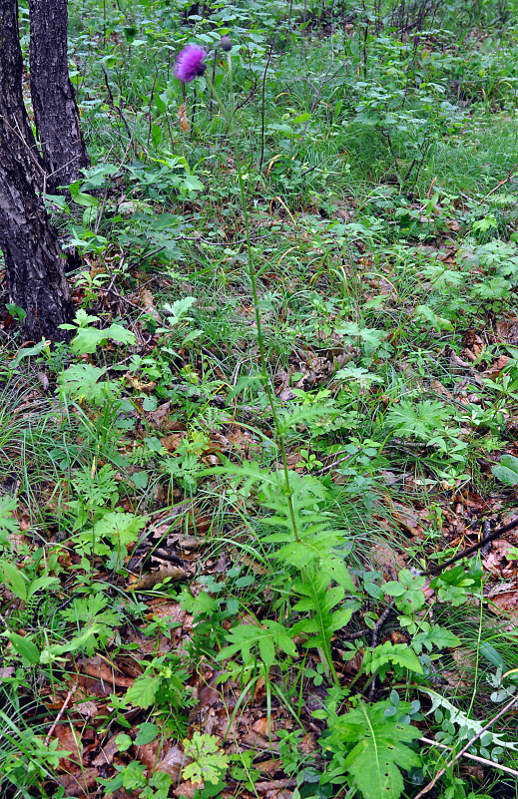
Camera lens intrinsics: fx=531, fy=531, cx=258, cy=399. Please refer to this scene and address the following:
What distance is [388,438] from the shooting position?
246 centimetres

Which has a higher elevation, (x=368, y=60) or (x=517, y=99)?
(x=368, y=60)

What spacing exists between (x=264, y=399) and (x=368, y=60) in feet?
13.3

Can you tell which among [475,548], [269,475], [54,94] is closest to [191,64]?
[269,475]

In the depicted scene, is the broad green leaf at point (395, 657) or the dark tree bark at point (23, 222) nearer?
the broad green leaf at point (395, 657)

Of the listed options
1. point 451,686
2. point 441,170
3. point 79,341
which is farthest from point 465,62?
point 451,686

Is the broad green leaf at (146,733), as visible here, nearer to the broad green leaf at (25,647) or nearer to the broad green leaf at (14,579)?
the broad green leaf at (25,647)

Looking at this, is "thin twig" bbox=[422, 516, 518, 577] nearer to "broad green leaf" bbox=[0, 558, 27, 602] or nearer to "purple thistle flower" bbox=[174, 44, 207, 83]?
"broad green leaf" bbox=[0, 558, 27, 602]

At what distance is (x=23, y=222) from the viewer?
2482 mm

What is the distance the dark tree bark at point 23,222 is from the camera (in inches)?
94.3

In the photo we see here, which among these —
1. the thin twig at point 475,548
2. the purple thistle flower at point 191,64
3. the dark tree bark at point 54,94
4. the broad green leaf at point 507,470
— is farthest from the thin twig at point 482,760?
the dark tree bark at point 54,94

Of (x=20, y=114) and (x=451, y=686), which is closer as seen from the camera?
(x=451, y=686)

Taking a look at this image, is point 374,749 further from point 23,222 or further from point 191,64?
point 23,222

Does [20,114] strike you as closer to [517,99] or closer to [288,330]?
[288,330]

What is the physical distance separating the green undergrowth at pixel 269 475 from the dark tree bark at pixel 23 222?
127mm
